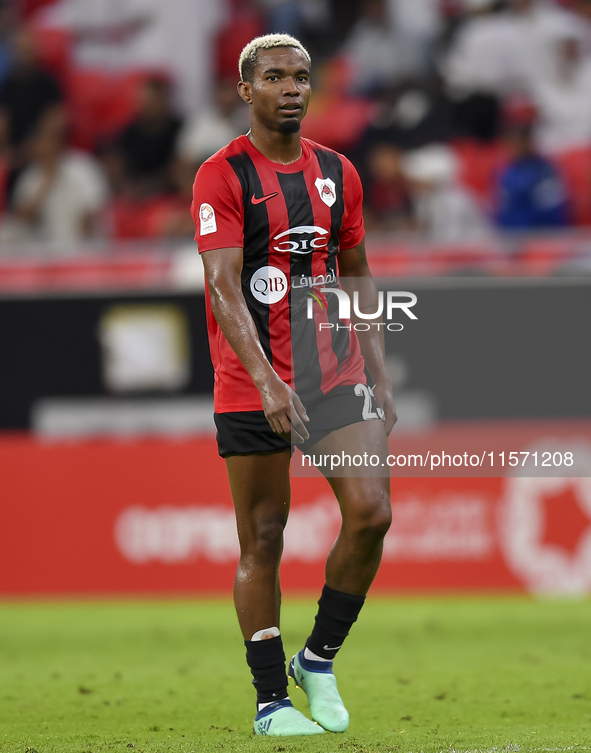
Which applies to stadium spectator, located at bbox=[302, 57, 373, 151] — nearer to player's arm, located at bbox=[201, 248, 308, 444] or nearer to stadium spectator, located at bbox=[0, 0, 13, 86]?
stadium spectator, located at bbox=[0, 0, 13, 86]

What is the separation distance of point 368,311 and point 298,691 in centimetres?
186

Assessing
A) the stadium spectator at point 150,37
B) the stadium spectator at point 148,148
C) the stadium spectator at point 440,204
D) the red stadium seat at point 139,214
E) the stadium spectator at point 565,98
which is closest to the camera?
the stadium spectator at point 440,204

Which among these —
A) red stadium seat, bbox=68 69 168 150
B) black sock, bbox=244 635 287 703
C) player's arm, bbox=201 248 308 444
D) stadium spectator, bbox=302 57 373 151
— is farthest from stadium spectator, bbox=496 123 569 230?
black sock, bbox=244 635 287 703

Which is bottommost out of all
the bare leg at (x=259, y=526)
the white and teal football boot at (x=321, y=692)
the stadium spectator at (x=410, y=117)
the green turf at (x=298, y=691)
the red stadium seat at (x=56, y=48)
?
the green turf at (x=298, y=691)

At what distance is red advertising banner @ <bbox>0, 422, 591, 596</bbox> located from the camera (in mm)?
7160

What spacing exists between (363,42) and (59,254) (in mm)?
4109

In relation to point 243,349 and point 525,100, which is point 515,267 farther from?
point 243,349

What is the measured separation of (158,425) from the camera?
7.73 metres

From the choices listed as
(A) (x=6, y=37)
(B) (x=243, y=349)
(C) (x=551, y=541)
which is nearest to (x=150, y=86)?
(A) (x=6, y=37)

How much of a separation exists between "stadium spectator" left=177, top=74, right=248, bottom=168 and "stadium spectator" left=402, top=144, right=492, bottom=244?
1761 millimetres

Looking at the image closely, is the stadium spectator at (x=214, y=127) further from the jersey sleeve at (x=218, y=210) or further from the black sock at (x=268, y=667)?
the black sock at (x=268, y=667)

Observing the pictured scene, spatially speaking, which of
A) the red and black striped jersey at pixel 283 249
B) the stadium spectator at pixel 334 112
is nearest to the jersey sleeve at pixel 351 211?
the red and black striped jersey at pixel 283 249

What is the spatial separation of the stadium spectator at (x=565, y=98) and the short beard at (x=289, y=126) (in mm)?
6512

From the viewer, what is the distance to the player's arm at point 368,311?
4000 mm
